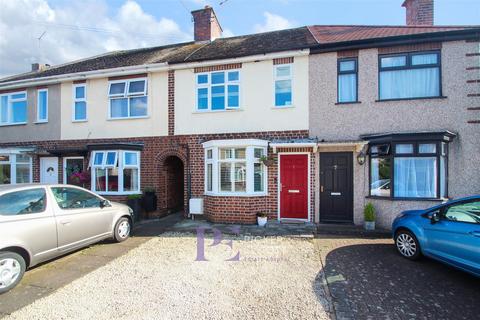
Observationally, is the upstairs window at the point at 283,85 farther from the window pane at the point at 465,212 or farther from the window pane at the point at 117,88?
the window pane at the point at 117,88

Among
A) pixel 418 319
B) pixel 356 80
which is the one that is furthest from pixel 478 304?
pixel 356 80

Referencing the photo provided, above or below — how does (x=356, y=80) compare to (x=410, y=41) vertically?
below

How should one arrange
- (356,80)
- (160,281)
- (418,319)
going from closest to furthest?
(418,319) < (160,281) < (356,80)

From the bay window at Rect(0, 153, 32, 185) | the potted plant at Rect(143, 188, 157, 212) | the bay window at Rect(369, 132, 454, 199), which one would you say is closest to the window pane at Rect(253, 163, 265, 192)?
the bay window at Rect(369, 132, 454, 199)

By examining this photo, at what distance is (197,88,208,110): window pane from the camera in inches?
366

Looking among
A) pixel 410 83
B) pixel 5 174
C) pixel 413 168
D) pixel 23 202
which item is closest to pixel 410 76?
pixel 410 83

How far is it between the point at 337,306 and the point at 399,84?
699cm

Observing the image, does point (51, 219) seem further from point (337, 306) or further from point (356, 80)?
point (356, 80)

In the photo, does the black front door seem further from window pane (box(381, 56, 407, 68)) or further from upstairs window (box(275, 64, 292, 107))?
window pane (box(381, 56, 407, 68))

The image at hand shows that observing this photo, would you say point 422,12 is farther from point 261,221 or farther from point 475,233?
point 261,221

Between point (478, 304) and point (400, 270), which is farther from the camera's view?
point (400, 270)

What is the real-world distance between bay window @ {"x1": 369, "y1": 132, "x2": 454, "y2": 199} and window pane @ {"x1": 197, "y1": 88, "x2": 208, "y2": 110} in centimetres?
567

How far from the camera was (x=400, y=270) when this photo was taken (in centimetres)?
466

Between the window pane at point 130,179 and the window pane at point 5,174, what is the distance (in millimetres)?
6001
